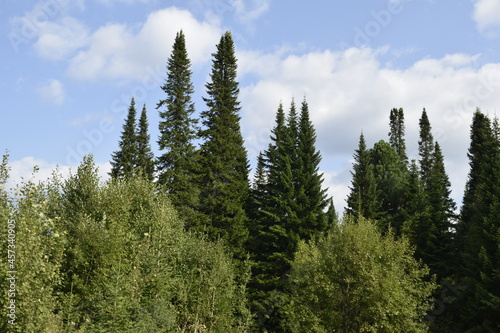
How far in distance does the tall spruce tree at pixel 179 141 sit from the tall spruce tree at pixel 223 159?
1.66m

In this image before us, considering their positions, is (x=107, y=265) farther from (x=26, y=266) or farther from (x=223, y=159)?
(x=223, y=159)

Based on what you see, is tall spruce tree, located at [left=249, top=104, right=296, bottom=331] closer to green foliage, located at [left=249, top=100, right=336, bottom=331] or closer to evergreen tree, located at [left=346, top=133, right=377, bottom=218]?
green foliage, located at [left=249, top=100, right=336, bottom=331]

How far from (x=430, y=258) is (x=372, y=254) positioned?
80.0ft

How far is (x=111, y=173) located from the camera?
206ft

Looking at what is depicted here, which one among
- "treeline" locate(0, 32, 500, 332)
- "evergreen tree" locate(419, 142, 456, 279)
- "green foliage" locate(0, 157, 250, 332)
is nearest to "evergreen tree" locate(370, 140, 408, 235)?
"treeline" locate(0, 32, 500, 332)

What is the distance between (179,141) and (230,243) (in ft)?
44.1

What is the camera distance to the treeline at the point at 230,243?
1877 cm

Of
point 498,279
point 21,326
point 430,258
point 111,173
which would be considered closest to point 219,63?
point 111,173

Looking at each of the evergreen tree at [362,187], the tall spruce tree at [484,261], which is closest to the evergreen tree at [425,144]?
the evergreen tree at [362,187]

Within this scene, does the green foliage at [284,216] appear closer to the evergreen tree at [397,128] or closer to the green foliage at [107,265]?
the green foliage at [107,265]

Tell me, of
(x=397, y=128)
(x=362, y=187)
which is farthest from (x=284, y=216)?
(x=397, y=128)

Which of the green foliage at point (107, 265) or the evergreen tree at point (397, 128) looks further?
the evergreen tree at point (397, 128)

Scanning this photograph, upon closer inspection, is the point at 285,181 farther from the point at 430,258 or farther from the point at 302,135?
the point at 430,258

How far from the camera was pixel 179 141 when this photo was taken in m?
47.1
